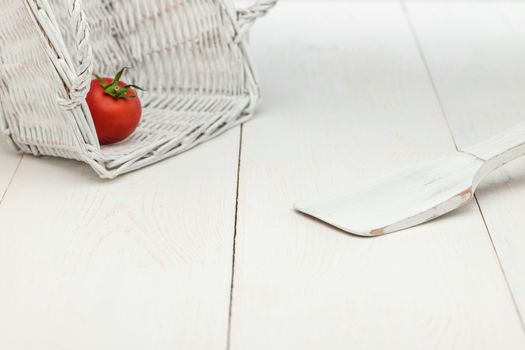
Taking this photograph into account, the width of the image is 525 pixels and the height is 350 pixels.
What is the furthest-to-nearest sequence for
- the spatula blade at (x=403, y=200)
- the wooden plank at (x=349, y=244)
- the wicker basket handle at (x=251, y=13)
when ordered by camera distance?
the wicker basket handle at (x=251, y=13) → the spatula blade at (x=403, y=200) → the wooden plank at (x=349, y=244)

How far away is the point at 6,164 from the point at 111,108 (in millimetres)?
199

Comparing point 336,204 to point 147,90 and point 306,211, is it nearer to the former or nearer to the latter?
point 306,211

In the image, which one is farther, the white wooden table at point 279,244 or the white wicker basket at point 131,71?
the white wicker basket at point 131,71

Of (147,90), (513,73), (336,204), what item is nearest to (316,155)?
(336,204)

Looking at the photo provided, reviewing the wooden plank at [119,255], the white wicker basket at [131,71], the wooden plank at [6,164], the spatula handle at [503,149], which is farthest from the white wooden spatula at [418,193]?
the wooden plank at [6,164]

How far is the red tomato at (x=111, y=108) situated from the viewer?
1.31m

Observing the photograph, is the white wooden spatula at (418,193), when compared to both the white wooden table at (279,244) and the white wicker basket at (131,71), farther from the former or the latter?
the white wicker basket at (131,71)

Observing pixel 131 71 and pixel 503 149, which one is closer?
pixel 503 149

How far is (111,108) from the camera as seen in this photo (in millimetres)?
1312

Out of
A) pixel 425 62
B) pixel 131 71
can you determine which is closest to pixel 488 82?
pixel 425 62

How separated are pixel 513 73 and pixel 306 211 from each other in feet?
2.37

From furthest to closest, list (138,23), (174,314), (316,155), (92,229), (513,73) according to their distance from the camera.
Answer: (513,73) → (138,23) → (316,155) → (92,229) → (174,314)

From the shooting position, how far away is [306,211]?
3.73 feet

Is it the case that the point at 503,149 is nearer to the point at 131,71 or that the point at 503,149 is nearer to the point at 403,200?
the point at 403,200
